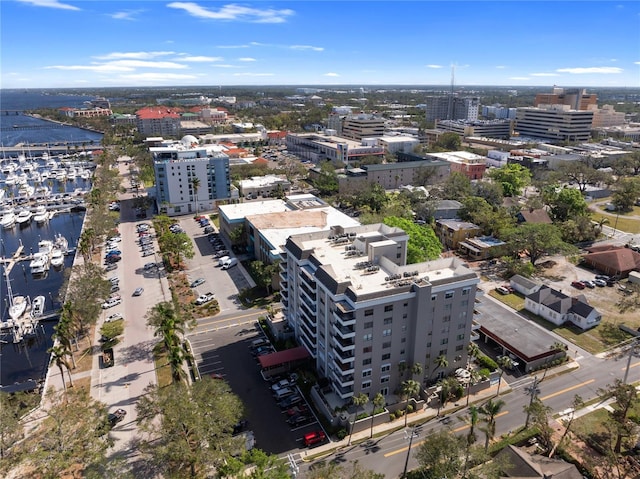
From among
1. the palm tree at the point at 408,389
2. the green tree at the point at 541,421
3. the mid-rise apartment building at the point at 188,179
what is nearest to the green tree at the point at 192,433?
the palm tree at the point at 408,389

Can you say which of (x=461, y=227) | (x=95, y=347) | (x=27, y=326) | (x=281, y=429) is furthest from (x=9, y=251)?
(x=461, y=227)

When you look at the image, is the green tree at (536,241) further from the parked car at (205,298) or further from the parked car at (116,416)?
the parked car at (116,416)

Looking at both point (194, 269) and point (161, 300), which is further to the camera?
point (194, 269)

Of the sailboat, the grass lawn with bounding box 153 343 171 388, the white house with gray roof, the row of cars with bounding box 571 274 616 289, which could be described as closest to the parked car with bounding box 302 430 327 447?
the grass lawn with bounding box 153 343 171 388

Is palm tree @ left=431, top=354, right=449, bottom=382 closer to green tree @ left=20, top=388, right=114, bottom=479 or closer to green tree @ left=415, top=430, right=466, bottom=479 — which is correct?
green tree @ left=415, top=430, right=466, bottom=479

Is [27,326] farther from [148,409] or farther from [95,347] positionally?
[148,409]

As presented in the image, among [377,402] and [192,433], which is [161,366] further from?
[377,402]
